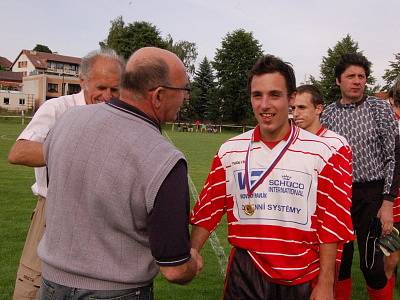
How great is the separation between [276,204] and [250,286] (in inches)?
20.6

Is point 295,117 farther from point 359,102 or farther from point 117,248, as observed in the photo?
point 117,248

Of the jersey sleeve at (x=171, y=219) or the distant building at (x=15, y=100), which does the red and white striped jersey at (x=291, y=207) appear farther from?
the distant building at (x=15, y=100)

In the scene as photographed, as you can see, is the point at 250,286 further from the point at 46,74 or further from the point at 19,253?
the point at 46,74

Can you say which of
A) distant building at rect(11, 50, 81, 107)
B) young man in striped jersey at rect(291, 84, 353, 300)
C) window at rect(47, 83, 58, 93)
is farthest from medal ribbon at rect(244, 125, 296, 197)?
window at rect(47, 83, 58, 93)

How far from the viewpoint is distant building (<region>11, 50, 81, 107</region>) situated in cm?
7881

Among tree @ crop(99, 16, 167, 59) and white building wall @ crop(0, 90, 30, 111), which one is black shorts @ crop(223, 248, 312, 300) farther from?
white building wall @ crop(0, 90, 30, 111)

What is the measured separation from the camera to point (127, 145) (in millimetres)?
2201

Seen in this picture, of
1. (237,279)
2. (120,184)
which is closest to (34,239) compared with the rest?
(237,279)

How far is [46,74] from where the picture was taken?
81688 mm

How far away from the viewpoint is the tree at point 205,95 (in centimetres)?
6906

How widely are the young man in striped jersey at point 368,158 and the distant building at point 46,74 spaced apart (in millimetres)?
74527

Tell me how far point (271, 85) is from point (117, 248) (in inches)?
53.3

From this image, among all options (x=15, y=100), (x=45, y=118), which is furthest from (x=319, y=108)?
(x=15, y=100)

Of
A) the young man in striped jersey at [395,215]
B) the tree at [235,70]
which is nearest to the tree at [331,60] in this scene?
the tree at [235,70]
